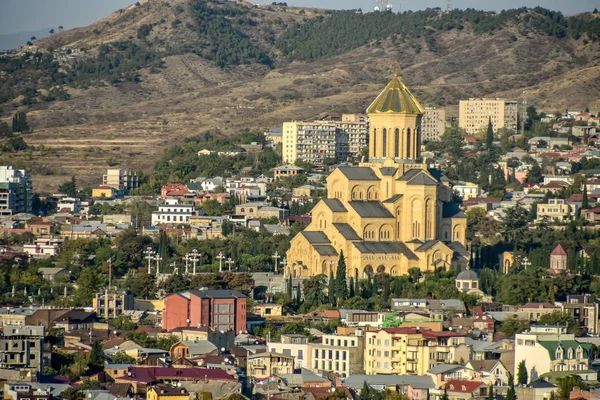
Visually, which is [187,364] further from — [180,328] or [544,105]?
[544,105]

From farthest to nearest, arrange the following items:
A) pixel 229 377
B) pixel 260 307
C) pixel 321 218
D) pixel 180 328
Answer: pixel 321 218
pixel 260 307
pixel 180 328
pixel 229 377

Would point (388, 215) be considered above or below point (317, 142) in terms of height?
below

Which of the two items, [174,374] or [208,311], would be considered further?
Answer: [208,311]

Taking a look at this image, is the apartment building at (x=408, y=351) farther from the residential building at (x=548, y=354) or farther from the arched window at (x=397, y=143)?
the arched window at (x=397, y=143)

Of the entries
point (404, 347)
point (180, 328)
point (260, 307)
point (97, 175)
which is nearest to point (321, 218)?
point (260, 307)

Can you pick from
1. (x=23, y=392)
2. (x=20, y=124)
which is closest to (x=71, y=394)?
(x=23, y=392)

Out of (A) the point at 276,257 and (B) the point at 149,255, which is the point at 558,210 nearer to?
(A) the point at 276,257

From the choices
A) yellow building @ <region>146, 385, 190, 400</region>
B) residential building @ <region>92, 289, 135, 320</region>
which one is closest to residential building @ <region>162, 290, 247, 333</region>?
residential building @ <region>92, 289, 135, 320</region>
